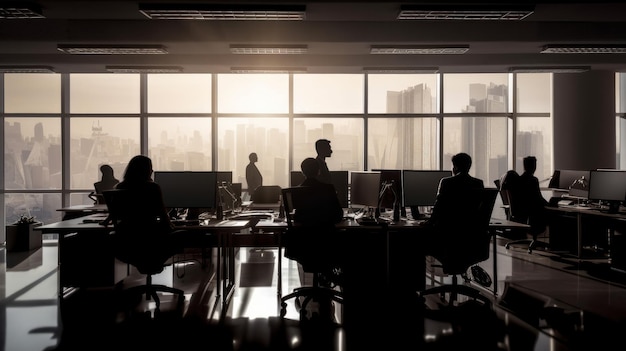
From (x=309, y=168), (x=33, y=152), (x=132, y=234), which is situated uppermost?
(x=33, y=152)

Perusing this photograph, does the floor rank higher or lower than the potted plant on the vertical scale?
lower

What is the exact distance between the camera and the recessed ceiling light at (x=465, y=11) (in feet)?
15.1

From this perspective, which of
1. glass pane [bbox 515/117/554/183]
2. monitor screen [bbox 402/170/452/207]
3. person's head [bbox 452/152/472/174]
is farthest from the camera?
glass pane [bbox 515/117/554/183]

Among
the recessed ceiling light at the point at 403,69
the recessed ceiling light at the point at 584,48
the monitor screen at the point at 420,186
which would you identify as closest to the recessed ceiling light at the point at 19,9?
the monitor screen at the point at 420,186

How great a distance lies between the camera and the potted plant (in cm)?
657

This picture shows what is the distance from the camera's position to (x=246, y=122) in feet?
27.8

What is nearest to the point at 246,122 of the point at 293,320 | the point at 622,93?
the point at 293,320

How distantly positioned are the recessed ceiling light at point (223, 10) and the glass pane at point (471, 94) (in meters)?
4.72

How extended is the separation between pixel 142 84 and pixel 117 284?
510 centimetres

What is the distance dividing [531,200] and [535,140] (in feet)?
10.6

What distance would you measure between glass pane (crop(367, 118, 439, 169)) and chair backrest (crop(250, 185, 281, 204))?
3.07m

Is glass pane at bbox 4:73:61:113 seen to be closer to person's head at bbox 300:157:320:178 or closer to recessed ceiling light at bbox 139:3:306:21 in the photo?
recessed ceiling light at bbox 139:3:306:21

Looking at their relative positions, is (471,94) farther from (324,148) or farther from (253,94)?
(324,148)

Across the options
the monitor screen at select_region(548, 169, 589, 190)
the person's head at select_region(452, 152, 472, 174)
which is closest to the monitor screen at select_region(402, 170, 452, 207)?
the person's head at select_region(452, 152, 472, 174)
